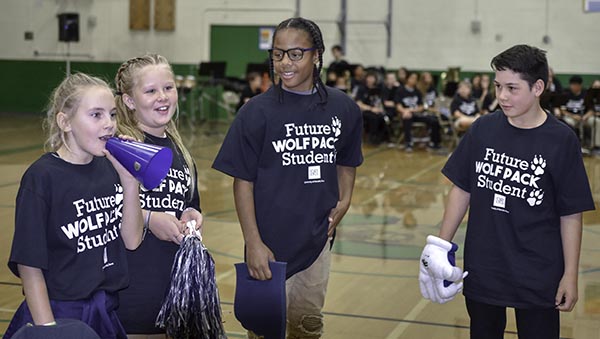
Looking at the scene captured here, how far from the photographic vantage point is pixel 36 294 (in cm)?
261

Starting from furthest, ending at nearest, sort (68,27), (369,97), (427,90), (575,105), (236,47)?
(236,47) → (68,27) → (427,90) → (369,97) → (575,105)

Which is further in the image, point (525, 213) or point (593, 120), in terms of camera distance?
point (593, 120)

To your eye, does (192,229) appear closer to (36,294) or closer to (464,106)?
(36,294)

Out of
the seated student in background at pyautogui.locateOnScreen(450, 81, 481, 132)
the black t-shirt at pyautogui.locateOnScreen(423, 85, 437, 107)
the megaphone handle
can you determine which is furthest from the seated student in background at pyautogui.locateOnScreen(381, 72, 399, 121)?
the megaphone handle

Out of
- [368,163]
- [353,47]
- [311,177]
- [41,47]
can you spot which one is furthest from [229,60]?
[311,177]

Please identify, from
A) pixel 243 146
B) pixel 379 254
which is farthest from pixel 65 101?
pixel 379 254

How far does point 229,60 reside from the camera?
21078 millimetres

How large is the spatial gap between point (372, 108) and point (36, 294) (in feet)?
46.2

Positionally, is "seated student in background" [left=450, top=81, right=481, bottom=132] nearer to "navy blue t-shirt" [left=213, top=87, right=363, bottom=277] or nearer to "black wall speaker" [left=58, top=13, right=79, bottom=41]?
"black wall speaker" [left=58, top=13, right=79, bottom=41]

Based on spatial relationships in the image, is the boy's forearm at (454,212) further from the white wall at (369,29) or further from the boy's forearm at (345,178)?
the white wall at (369,29)

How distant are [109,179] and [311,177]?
104 centimetres

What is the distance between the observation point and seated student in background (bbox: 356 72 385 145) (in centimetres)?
1639

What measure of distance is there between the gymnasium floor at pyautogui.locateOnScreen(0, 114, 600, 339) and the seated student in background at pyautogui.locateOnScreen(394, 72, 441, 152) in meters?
1.91

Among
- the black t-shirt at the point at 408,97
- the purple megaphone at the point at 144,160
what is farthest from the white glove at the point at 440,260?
the black t-shirt at the point at 408,97
